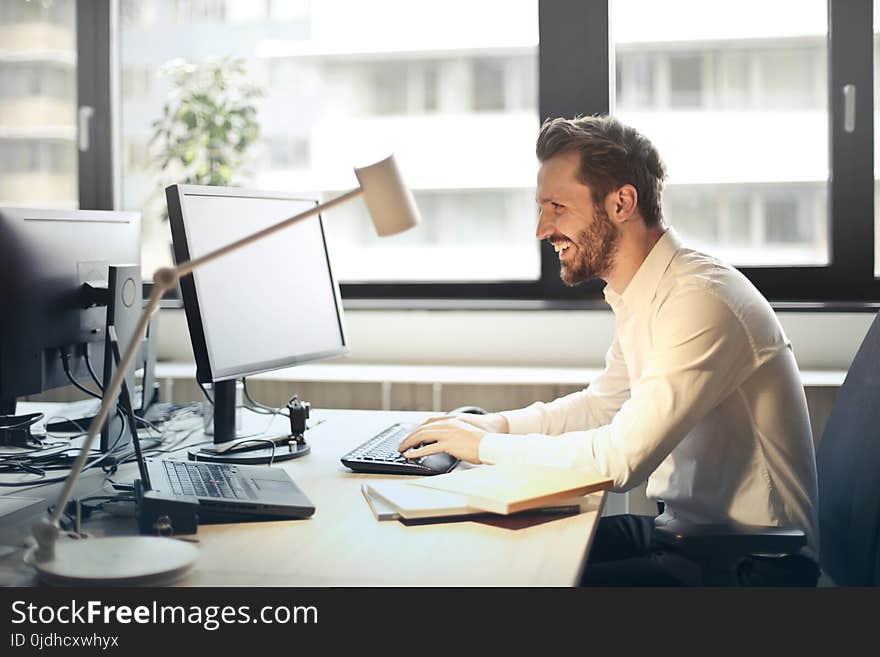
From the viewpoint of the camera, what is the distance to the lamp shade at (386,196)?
1.30 m

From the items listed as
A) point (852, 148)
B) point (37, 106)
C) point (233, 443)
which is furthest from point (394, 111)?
point (233, 443)

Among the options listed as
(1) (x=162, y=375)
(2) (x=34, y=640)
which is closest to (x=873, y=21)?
(1) (x=162, y=375)

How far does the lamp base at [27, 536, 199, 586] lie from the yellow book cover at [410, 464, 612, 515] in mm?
408

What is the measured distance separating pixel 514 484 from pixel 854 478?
58cm

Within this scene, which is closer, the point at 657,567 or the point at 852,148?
the point at 657,567

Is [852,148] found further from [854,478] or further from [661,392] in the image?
[661,392]

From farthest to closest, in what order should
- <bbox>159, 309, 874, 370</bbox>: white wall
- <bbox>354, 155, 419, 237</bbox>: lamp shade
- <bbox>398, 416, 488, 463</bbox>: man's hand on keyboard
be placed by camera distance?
<bbox>159, 309, 874, 370</bbox>: white wall
<bbox>398, 416, 488, 463</bbox>: man's hand on keyboard
<bbox>354, 155, 419, 237</bbox>: lamp shade

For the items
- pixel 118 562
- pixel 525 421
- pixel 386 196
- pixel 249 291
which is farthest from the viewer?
pixel 525 421

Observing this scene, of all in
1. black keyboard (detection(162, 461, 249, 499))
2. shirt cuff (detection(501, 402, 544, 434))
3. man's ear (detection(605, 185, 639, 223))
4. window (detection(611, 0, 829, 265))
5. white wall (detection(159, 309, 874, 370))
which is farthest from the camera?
window (detection(611, 0, 829, 265))

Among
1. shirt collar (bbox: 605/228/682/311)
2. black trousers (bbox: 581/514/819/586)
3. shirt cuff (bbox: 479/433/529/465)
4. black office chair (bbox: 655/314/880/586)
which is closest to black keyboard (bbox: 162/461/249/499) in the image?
shirt cuff (bbox: 479/433/529/465)

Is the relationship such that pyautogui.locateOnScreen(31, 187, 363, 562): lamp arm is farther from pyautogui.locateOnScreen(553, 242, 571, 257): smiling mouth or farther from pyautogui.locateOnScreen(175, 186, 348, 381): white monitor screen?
pyautogui.locateOnScreen(553, 242, 571, 257): smiling mouth

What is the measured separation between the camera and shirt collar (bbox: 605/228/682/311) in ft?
5.66

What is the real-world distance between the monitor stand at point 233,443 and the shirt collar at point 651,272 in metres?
0.69

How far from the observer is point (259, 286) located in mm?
1812
